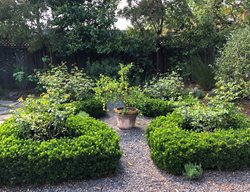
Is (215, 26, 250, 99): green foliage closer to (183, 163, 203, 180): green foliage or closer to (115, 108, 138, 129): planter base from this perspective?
(115, 108, 138, 129): planter base

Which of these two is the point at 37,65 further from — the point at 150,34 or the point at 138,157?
the point at 138,157

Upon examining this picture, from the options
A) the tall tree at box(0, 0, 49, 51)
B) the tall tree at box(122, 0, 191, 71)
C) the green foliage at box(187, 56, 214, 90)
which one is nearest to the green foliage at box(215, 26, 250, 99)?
the green foliage at box(187, 56, 214, 90)

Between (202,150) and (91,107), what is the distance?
2.64m

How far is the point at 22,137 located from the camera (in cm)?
343

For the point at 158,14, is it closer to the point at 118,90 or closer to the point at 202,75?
the point at 202,75

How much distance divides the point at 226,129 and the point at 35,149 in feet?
8.22

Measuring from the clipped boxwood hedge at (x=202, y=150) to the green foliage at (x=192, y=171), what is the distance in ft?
0.23

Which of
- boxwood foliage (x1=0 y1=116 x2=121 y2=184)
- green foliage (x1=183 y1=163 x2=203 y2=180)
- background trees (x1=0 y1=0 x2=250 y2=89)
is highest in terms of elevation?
background trees (x1=0 y1=0 x2=250 y2=89)

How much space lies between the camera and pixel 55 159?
9.57ft

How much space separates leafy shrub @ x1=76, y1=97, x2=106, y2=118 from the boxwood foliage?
6.45 ft

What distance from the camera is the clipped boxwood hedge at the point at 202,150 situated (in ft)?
10.4

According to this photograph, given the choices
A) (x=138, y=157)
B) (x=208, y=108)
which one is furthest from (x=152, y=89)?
(x=138, y=157)

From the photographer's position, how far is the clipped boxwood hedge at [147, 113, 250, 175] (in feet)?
10.4

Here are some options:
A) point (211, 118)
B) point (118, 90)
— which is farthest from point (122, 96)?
point (211, 118)
